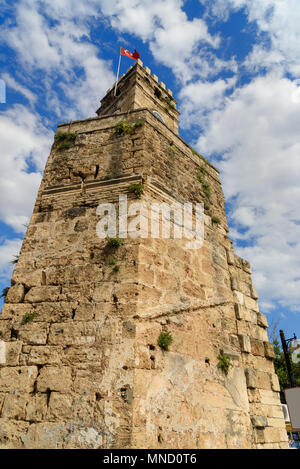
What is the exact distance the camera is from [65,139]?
20.3 ft

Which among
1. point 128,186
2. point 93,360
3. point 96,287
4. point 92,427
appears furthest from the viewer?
point 128,186

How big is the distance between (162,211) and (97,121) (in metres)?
2.60

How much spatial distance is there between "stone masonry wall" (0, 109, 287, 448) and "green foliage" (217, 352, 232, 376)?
0.09 metres

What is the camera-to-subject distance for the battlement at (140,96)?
10.7 metres

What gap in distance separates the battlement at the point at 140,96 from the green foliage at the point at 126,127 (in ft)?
15.5

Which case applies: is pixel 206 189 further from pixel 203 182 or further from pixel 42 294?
pixel 42 294

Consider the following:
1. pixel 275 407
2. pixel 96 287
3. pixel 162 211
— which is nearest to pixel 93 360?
pixel 96 287

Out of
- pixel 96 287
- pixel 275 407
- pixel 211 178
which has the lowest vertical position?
pixel 275 407

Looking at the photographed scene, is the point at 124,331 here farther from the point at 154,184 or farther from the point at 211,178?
the point at 211,178

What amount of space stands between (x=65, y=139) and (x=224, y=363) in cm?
529

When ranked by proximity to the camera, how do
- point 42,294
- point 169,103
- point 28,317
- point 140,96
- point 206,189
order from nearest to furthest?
point 28,317
point 42,294
point 206,189
point 140,96
point 169,103

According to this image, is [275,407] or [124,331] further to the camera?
[275,407]

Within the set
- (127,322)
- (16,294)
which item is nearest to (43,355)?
(16,294)

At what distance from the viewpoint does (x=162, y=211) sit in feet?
16.9
